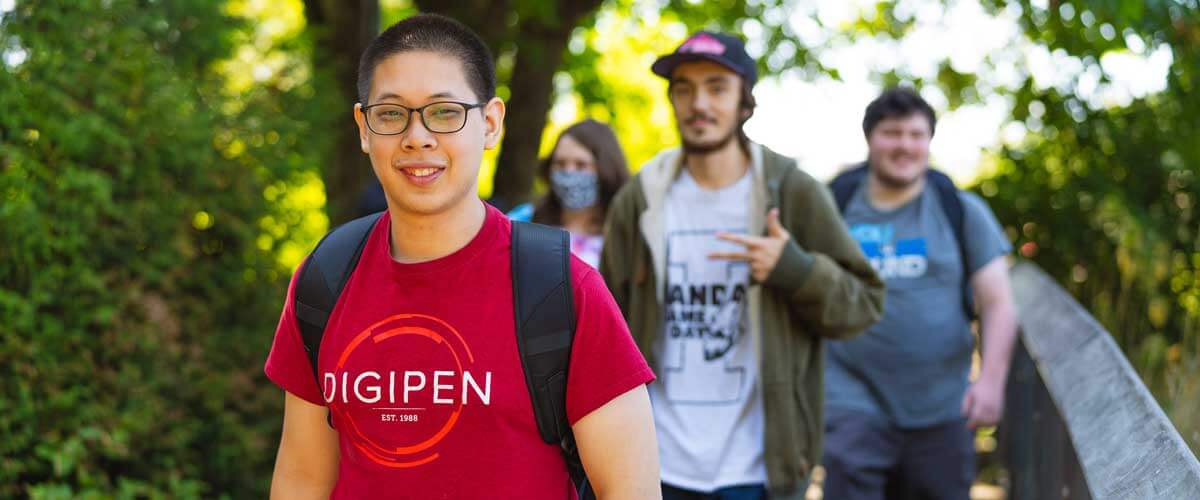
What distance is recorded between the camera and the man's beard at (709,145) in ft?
14.3

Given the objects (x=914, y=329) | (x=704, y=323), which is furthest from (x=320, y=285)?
(x=914, y=329)

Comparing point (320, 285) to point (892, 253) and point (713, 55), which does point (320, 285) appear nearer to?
point (713, 55)

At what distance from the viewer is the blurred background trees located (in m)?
4.98

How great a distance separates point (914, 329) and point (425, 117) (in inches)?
146

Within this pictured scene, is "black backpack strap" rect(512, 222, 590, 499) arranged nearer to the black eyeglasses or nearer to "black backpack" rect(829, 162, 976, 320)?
the black eyeglasses

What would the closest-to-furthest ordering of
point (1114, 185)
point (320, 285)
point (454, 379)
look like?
point (454, 379)
point (320, 285)
point (1114, 185)

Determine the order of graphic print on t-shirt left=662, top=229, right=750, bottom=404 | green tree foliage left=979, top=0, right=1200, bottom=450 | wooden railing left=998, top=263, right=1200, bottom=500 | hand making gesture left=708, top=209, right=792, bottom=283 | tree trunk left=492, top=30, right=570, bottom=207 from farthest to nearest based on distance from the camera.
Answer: tree trunk left=492, top=30, right=570, bottom=207
green tree foliage left=979, top=0, right=1200, bottom=450
graphic print on t-shirt left=662, top=229, right=750, bottom=404
hand making gesture left=708, top=209, right=792, bottom=283
wooden railing left=998, top=263, right=1200, bottom=500

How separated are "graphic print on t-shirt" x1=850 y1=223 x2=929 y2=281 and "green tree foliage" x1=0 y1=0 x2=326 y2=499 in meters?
2.72

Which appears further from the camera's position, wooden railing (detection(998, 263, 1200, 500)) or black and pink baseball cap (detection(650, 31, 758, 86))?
black and pink baseball cap (detection(650, 31, 758, 86))

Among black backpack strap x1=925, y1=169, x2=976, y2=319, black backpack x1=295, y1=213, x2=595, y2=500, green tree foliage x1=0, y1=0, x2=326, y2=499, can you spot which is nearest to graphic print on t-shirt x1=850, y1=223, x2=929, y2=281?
black backpack strap x1=925, y1=169, x2=976, y2=319

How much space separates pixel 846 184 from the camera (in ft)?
20.2

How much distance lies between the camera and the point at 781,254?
4070 mm

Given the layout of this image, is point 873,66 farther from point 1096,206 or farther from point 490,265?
point 490,265

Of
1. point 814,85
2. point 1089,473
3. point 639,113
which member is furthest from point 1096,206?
point 639,113
